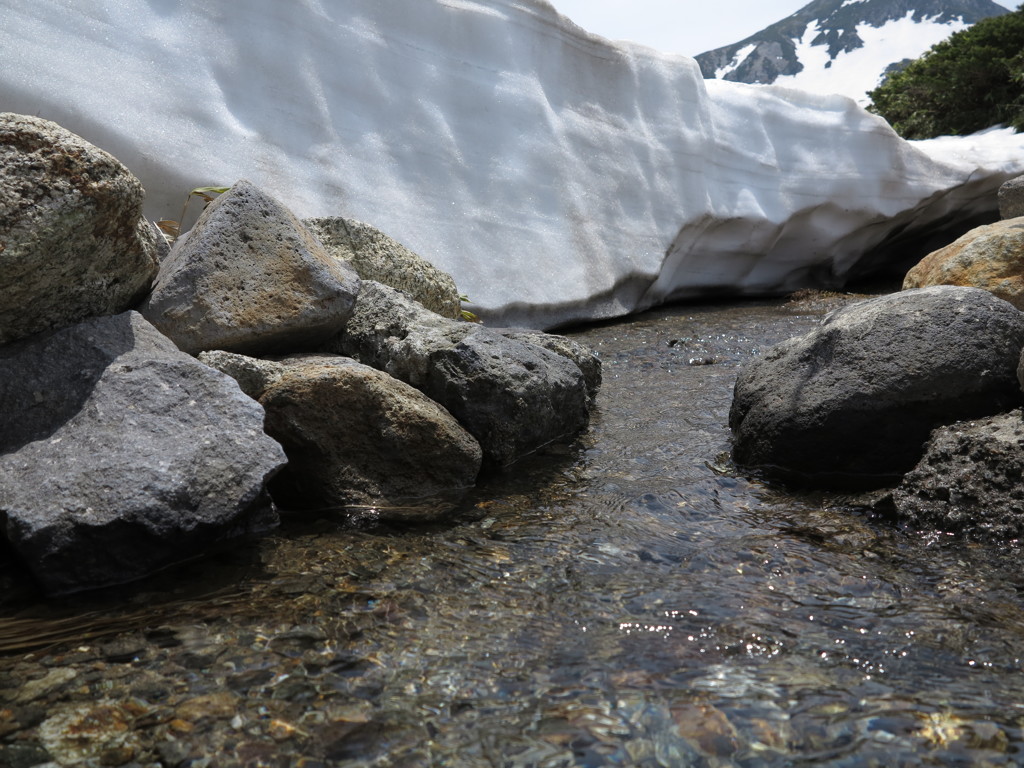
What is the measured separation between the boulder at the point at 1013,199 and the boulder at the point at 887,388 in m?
6.93

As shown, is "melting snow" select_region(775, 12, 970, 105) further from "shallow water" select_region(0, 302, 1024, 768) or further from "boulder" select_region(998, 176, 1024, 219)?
"shallow water" select_region(0, 302, 1024, 768)

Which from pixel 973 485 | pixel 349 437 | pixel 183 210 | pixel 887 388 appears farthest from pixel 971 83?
pixel 349 437

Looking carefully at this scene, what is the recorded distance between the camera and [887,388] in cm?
480

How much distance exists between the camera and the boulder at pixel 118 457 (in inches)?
140

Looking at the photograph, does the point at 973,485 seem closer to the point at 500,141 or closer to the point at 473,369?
the point at 473,369

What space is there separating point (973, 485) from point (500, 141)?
7187mm


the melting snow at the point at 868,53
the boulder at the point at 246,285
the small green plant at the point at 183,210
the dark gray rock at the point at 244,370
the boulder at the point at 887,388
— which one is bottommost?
the boulder at the point at 887,388

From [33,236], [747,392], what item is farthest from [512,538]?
[33,236]

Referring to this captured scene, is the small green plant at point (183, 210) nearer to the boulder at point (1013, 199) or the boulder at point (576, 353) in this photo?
the boulder at point (576, 353)

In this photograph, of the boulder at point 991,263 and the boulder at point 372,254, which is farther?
the boulder at point 991,263

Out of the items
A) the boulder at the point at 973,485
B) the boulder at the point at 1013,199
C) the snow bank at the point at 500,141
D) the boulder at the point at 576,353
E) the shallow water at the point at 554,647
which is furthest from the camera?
the boulder at the point at 1013,199

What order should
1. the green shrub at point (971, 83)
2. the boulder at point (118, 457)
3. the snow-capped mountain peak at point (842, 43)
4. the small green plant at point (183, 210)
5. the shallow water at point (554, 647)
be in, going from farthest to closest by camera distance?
1. the snow-capped mountain peak at point (842, 43)
2. the green shrub at point (971, 83)
3. the small green plant at point (183, 210)
4. the boulder at point (118, 457)
5. the shallow water at point (554, 647)

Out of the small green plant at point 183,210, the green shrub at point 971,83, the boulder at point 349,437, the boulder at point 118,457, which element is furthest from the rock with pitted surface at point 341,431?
the green shrub at point 971,83

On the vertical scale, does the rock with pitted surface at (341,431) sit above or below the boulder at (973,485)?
above
